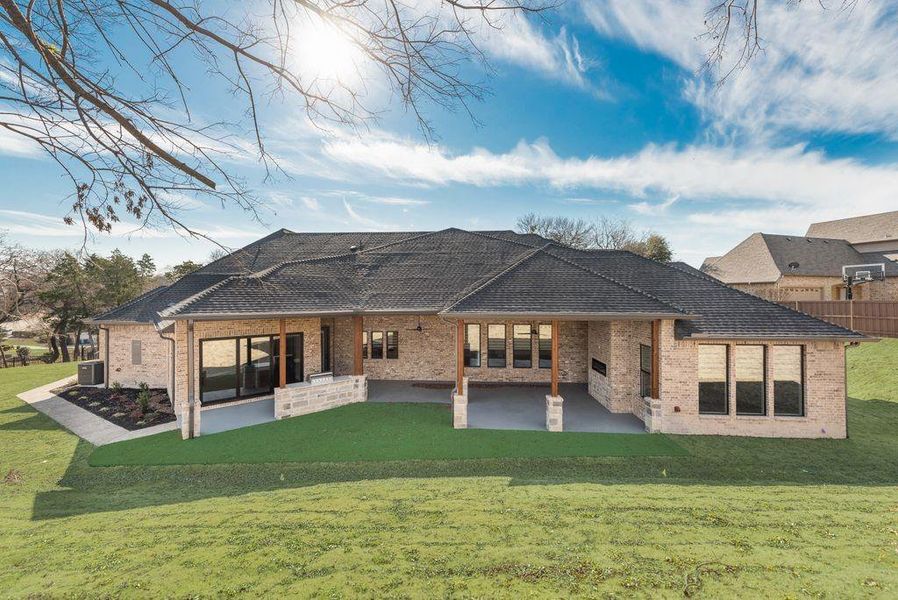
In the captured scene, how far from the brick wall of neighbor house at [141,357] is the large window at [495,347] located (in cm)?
1258

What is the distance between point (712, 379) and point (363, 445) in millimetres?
9010

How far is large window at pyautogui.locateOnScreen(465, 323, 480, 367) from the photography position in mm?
13898

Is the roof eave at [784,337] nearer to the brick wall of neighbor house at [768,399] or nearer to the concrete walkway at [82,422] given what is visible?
the brick wall of neighbor house at [768,399]

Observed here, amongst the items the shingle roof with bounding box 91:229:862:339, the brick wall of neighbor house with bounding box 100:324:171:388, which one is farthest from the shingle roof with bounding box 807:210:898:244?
the brick wall of neighbor house with bounding box 100:324:171:388

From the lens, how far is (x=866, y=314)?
61.2 feet

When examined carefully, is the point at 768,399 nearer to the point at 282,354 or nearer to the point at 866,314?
the point at 282,354

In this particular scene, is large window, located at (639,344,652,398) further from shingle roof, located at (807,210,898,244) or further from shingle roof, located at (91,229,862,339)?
shingle roof, located at (807,210,898,244)

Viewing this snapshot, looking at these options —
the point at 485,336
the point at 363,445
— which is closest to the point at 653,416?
the point at 485,336

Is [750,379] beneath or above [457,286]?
beneath

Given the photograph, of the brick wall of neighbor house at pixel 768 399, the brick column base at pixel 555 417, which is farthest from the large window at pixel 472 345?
the brick wall of neighbor house at pixel 768 399

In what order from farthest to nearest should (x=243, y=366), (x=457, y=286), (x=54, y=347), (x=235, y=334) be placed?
(x=54, y=347), (x=457, y=286), (x=243, y=366), (x=235, y=334)

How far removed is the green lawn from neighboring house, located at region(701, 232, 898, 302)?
27061 mm

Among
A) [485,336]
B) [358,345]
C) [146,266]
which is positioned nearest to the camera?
[358,345]

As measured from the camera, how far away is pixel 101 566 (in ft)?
12.3
